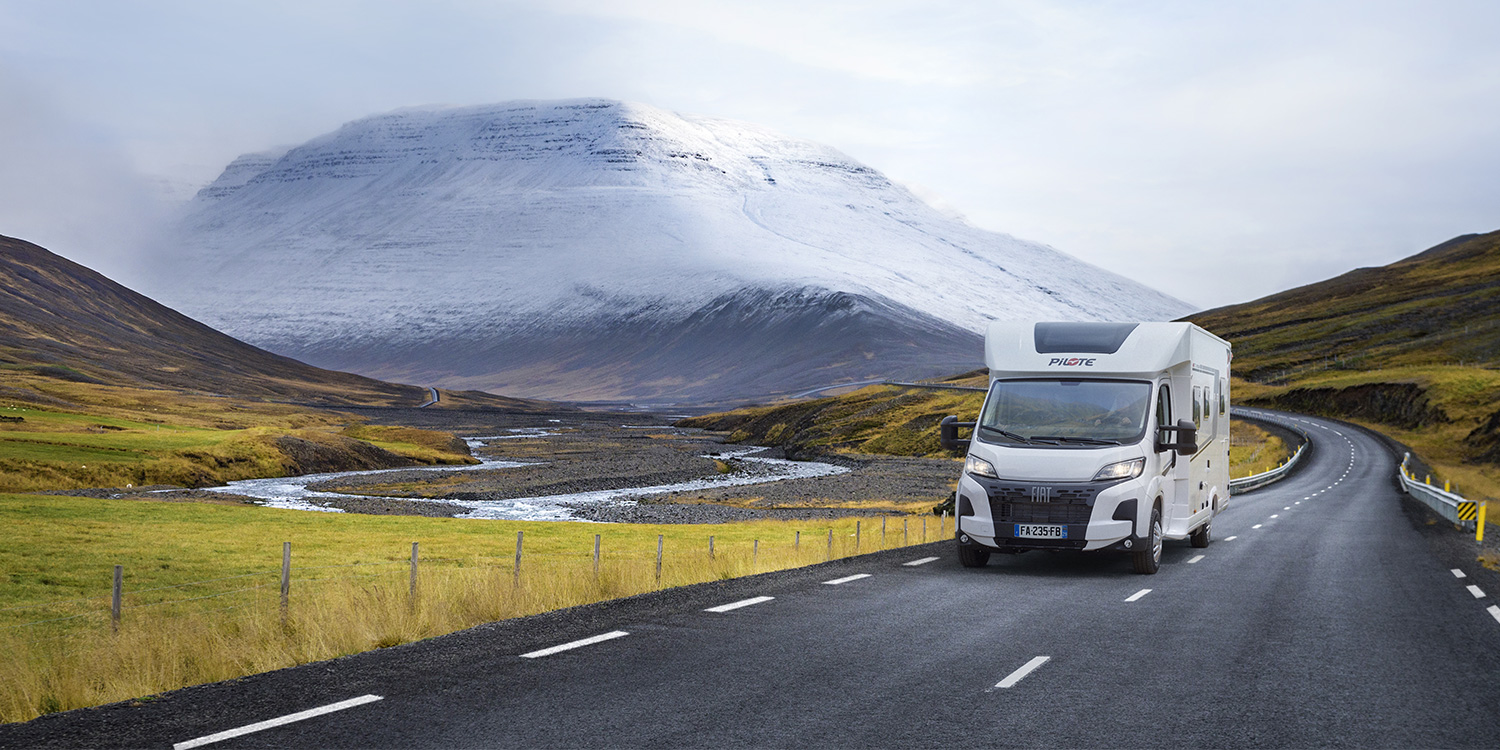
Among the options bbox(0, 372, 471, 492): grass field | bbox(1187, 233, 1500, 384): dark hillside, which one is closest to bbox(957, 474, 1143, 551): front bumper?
bbox(0, 372, 471, 492): grass field

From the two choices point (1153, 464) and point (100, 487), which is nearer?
point (1153, 464)

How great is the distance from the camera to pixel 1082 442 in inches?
688

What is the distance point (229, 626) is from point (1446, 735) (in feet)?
38.7

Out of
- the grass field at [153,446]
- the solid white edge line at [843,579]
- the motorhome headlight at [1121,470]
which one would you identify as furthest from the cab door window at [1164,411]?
the grass field at [153,446]

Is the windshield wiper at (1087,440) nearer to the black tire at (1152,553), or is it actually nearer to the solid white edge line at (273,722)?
the black tire at (1152,553)

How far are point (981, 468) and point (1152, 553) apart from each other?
3135 mm

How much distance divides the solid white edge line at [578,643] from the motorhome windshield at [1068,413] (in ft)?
25.8

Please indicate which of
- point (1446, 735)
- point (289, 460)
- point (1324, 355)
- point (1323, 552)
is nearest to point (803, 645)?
point (1446, 735)

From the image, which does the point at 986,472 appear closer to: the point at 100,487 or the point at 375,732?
the point at 375,732

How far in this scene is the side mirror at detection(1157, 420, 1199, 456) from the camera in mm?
17188

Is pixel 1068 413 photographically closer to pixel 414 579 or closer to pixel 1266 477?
pixel 414 579

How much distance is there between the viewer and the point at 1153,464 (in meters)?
17.7

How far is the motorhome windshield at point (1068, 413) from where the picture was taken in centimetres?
1756

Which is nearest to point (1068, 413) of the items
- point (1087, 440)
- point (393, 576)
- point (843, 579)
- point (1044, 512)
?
point (1087, 440)
